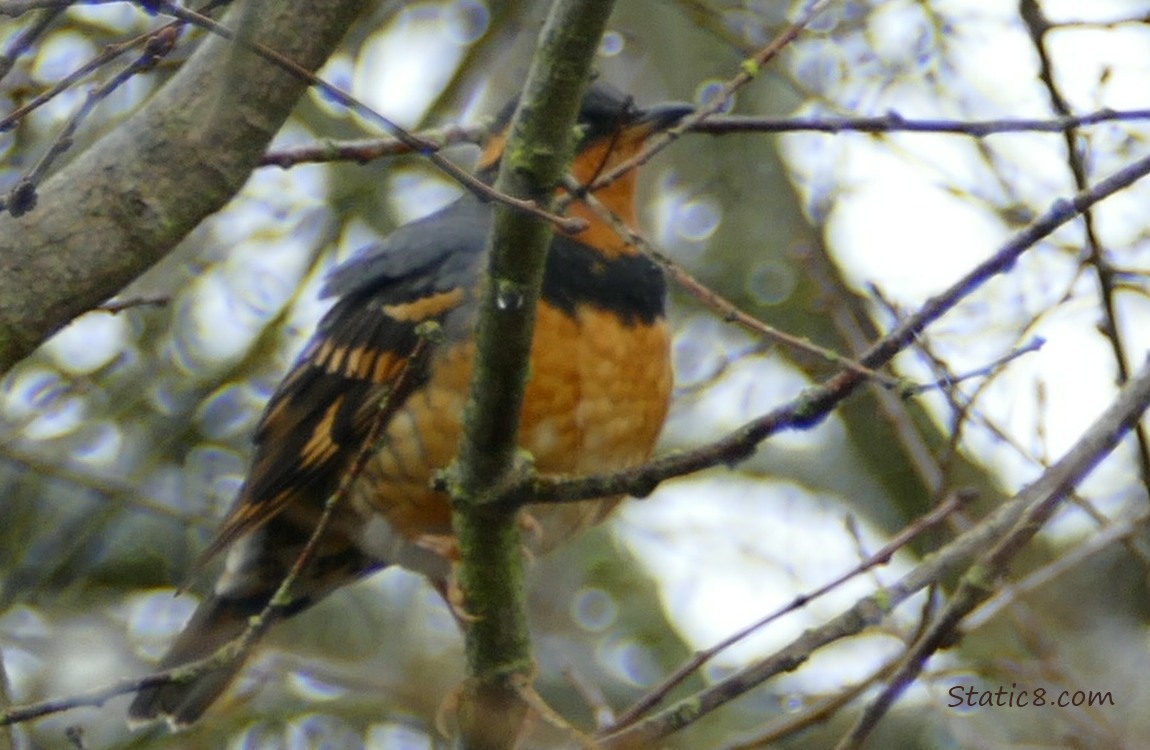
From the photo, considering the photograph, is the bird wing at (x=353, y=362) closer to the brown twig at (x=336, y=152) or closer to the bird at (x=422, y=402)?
the bird at (x=422, y=402)

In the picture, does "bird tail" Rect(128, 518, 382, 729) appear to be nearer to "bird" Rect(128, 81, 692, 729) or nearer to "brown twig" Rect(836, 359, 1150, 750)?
"bird" Rect(128, 81, 692, 729)

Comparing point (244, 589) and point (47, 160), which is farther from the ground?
point (244, 589)

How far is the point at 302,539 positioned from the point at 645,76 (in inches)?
126

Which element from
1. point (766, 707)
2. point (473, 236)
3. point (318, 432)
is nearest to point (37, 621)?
point (318, 432)

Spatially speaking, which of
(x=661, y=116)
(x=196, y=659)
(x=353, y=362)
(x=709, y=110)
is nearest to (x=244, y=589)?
(x=196, y=659)

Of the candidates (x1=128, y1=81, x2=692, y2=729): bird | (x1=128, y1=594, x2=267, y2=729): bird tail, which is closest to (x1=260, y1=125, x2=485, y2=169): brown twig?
(x1=128, y1=81, x2=692, y2=729): bird

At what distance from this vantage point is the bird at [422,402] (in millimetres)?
4191

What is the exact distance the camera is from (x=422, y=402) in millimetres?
4219

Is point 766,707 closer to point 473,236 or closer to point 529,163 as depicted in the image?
point 473,236

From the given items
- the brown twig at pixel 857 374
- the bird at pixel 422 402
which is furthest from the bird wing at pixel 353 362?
the brown twig at pixel 857 374

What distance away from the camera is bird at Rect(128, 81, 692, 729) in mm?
4191

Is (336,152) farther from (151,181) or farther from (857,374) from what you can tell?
(857,374)

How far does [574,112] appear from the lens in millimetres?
2502

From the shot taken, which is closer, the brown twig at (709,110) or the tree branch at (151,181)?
the brown twig at (709,110)
